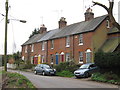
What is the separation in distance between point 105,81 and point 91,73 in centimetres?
459

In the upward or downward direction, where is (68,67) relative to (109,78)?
upward

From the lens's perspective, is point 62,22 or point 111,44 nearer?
point 111,44

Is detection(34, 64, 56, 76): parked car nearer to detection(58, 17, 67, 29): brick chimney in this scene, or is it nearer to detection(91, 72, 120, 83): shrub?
detection(91, 72, 120, 83): shrub

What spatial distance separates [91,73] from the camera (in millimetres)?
24938

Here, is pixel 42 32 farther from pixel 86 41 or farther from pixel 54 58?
pixel 86 41

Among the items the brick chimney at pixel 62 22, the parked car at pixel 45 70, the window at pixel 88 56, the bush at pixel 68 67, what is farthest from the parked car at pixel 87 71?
the brick chimney at pixel 62 22

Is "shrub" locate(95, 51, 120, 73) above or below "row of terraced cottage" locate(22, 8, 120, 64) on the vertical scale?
below

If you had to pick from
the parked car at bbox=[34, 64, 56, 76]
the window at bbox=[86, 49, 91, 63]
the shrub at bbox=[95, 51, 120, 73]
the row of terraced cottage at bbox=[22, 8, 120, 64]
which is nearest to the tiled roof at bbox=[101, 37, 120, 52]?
the row of terraced cottage at bbox=[22, 8, 120, 64]

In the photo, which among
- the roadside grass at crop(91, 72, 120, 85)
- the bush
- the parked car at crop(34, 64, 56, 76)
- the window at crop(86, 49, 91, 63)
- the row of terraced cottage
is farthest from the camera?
the window at crop(86, 49, 91, 63)

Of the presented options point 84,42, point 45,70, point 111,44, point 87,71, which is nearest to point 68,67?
point 45,70

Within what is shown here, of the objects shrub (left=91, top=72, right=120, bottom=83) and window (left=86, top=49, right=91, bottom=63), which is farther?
window (left=86, top=49, right=91, bottom=63)

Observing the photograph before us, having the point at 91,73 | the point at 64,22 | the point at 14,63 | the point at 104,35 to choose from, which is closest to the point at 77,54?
the point at 104,35

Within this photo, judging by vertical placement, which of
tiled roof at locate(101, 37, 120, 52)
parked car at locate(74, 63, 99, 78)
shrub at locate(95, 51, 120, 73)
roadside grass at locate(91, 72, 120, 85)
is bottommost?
roadside grass at locate(91, 72, 120, 85)

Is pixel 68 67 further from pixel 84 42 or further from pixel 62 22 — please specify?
pixel 62 22
